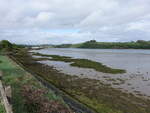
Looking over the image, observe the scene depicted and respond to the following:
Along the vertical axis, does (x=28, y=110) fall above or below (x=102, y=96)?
above

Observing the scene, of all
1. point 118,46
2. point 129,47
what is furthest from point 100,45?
point 129,47

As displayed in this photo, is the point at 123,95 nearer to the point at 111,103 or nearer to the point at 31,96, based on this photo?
the point at 111,103

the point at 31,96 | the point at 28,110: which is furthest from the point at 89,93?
the point at 28,110

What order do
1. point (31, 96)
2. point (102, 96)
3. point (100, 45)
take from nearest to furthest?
point (31, 96)
point (102, 96)
point (100, 45)

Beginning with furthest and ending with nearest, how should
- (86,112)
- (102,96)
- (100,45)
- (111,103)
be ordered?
(100,45)
(102,96)
(111,103)
(86,112)

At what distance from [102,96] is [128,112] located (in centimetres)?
299

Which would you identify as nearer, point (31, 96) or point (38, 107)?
point (38, 107)

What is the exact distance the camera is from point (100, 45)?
167 metres

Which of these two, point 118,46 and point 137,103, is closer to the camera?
point 137,103

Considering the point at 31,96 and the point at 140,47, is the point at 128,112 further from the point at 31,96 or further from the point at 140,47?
the point at 140,47

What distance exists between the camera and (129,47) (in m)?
149

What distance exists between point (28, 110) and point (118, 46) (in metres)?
155

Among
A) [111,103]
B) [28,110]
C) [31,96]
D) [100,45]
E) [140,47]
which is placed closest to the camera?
[28,110]

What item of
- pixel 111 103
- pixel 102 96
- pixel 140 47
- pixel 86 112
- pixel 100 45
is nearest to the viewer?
pixel 86 112
